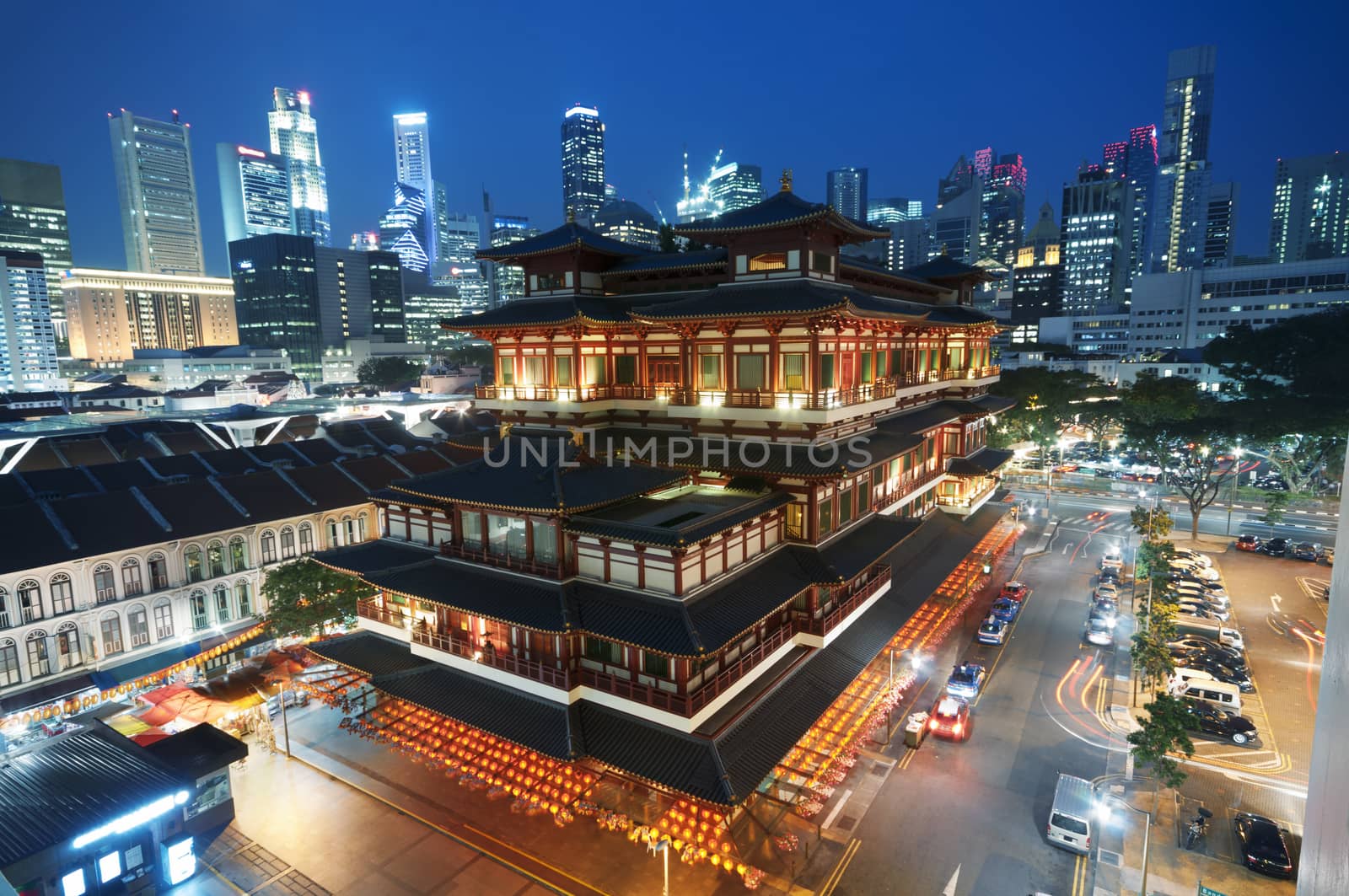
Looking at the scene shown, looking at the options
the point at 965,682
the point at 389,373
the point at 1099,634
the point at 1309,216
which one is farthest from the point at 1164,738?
the point at 1309,216

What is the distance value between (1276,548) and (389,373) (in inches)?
6544

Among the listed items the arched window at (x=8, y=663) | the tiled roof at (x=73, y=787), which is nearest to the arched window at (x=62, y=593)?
the arched window at (x=8, y=663)

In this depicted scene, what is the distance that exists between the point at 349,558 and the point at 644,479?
15949 millimetres

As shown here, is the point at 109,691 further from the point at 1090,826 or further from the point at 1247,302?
the point at 1247,302

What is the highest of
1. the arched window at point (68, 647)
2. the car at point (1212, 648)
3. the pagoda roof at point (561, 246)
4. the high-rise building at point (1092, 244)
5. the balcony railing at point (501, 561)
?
the high-rise building at point (1092, 244)

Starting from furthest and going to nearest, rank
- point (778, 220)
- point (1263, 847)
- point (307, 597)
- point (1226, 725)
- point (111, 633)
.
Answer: point (111, 633)
point (307, 597)
point (1226, 725)
point (778, 220)
point (1263, 847)

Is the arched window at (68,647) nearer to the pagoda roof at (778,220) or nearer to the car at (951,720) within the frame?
the pagoda roof at (778,220)

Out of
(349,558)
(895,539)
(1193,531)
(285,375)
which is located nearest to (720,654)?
(895,539)

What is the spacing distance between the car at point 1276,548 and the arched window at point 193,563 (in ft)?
270

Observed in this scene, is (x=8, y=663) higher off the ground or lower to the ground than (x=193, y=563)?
lower

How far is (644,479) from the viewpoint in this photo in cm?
2938

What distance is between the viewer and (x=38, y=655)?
124 ft

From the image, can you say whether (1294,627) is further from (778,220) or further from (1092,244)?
(1092,244)

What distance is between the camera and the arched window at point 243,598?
151ft
